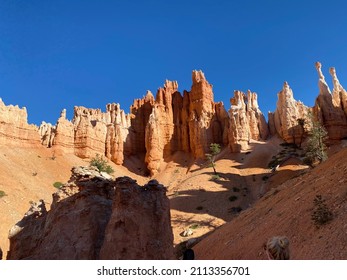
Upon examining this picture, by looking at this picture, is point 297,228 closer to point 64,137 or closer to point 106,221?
point 106,221

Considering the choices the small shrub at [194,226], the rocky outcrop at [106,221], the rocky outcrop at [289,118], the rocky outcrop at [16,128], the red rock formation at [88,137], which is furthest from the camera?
the red rock formation at [88,137]

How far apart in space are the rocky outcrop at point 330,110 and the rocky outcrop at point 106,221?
2422 inches

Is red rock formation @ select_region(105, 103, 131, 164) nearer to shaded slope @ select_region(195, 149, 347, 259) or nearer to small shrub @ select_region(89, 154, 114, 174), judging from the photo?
small shrub @ select_region(89, 154, 114, 174)

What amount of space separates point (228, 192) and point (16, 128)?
4018 centimetres

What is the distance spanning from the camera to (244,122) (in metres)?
73.4

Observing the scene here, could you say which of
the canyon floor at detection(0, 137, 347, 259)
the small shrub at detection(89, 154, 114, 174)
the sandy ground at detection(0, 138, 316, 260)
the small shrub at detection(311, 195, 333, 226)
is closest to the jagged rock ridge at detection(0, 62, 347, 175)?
the canyon floor at detection(0, 137, 347, 259)

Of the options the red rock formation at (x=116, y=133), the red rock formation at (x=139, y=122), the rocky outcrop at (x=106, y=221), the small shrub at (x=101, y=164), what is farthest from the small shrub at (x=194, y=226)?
the red rock formation at (x=139, y=122)

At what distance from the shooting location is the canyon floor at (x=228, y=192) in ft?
65.7

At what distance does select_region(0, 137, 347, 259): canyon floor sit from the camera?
2002cm

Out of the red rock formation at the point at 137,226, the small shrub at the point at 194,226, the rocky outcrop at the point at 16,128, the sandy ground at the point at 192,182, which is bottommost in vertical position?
the red rock formation at the point at 137,226

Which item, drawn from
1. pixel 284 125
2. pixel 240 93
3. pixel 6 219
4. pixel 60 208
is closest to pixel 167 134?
pixel 240 93

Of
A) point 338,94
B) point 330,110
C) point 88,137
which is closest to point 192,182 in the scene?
point 88,137

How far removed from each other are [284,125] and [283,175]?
24.2 meters

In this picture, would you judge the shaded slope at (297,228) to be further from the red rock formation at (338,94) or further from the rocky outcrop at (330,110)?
the red rock formation at (338,94)
